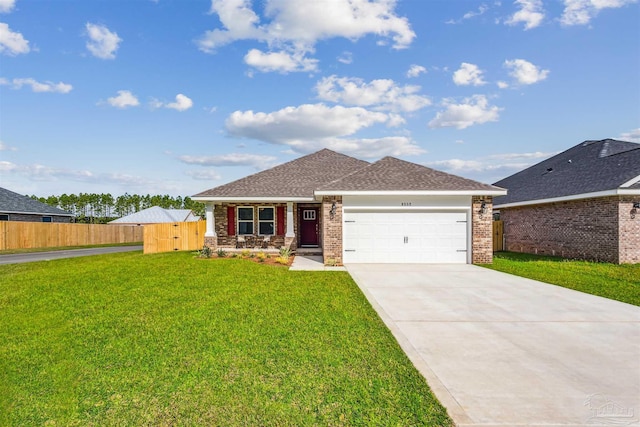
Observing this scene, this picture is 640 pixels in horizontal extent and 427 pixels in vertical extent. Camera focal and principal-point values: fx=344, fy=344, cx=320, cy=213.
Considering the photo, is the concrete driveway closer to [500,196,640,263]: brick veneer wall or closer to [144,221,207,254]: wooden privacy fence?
[500,196,640,263]: brick veneer wall

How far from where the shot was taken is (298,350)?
4746mm

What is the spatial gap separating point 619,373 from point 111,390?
232 inches

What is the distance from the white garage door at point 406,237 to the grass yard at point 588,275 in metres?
1.64

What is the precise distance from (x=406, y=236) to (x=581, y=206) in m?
7.85

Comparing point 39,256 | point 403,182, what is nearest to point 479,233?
point 403,182

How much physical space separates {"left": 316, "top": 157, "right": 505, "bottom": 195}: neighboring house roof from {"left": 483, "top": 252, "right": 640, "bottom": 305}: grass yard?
303cm

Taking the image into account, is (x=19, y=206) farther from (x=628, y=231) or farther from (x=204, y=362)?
(x=628, y=231)

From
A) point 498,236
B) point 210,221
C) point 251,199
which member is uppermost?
point 251,199

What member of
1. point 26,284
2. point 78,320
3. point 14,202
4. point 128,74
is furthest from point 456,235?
point 14,202

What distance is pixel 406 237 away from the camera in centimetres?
1344

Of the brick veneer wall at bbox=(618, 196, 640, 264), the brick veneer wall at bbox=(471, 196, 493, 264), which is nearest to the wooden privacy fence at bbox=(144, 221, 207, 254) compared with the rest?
the brick veneer wall at bbox=(471, 196, 493, 264)

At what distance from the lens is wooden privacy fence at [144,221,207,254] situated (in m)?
19.7

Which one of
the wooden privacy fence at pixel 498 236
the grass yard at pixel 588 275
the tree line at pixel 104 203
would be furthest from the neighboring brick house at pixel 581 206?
the tree line at pixel 104 203

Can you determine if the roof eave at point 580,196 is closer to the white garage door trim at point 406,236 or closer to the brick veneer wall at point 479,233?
the brick veneer wall at point 479,233
